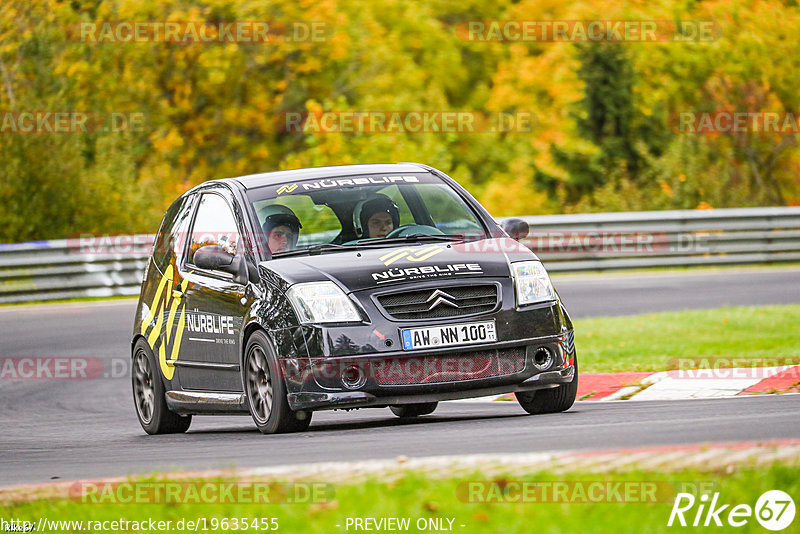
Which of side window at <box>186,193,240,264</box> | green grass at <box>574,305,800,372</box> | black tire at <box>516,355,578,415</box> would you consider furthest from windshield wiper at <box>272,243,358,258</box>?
green grass at <box>574,305,800,372</box>

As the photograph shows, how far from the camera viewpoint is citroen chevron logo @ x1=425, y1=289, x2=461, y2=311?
28.5 ft

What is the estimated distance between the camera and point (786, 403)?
9.24 metres

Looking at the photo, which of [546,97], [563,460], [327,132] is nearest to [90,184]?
[327,132]

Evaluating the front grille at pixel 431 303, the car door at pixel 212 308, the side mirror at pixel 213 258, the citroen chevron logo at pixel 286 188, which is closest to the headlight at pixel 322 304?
the front grille at pixel 431 303

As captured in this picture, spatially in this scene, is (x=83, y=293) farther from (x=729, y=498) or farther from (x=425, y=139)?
(x=425, y=139)

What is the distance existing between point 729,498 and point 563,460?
3.67ft

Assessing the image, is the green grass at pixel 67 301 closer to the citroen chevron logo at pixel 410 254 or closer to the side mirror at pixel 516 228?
the side mirror at pixel 516 228

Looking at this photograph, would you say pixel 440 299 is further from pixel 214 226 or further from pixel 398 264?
pixel 214 226

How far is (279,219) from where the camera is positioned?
31.9 ft

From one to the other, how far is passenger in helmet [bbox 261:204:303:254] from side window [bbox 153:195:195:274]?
1.11 m

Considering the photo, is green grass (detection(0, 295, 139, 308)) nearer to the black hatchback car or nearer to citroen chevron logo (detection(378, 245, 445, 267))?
the black hatchback car

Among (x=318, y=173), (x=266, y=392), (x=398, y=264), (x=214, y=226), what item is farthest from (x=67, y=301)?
(x=398, y=264)

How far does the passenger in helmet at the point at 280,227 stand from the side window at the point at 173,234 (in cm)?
111

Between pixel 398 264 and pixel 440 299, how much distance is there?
414 mm
